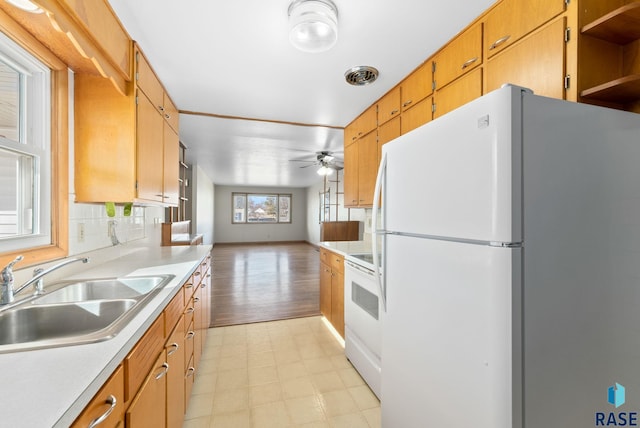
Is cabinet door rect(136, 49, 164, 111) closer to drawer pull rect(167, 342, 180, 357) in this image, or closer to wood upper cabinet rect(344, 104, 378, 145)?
drawer pull rect(167, 342, 180, 357)

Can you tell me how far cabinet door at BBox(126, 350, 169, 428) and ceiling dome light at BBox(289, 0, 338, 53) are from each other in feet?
5.62

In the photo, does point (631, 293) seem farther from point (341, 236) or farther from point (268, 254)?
point (268, 254)

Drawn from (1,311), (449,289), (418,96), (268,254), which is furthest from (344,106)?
(268,254)

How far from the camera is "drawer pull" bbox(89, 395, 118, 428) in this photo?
2.12 feet

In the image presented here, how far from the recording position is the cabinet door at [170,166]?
2.39 metres

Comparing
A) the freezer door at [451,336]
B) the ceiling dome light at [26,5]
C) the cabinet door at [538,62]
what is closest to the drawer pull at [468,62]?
the cabinet door at [538,62]

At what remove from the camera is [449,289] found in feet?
3.18

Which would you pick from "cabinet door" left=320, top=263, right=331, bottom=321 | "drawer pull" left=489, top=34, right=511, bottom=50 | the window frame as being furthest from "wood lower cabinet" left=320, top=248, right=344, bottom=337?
the window frame

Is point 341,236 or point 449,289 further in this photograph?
point 341,236

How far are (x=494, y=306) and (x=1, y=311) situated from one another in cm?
180

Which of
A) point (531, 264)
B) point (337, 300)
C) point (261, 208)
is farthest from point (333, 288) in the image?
point (261, 208)

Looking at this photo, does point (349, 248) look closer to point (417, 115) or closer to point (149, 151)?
point (417, 115)

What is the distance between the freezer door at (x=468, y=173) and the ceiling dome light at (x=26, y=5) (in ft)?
5.33

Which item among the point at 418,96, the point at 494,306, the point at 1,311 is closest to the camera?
the point at 494,306
